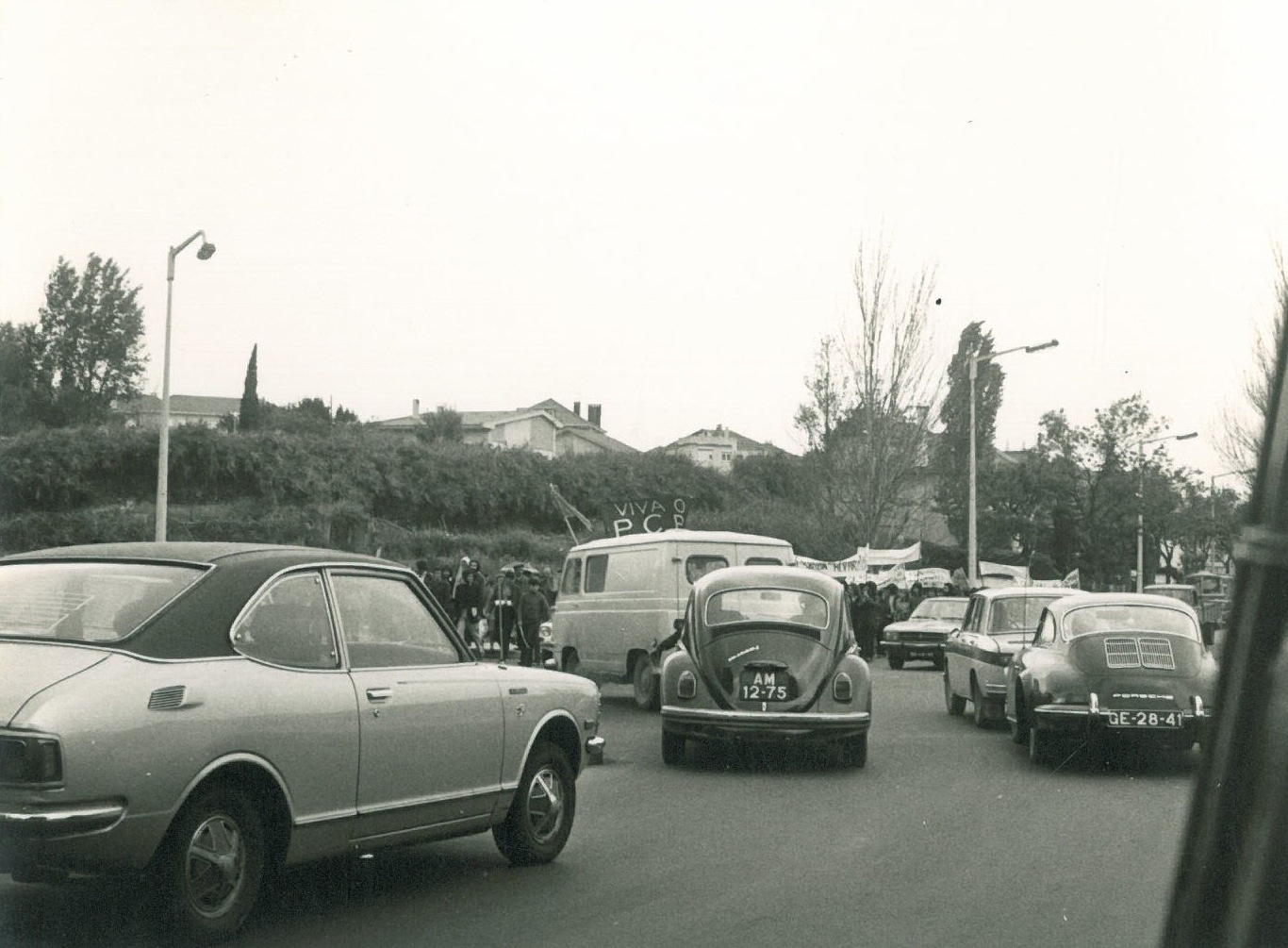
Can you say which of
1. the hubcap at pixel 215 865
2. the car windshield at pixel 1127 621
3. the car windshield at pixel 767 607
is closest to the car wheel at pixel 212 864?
the hubcap at pixel 215 865

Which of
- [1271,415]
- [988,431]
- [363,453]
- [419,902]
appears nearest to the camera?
[1271,415]

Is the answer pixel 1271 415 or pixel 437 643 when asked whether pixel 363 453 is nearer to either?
pixel 437 643

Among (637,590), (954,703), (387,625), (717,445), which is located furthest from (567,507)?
(717,445)

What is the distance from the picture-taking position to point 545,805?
8.13 m

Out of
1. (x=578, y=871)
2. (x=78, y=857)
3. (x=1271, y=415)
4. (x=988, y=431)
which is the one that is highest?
(x=988, y=431)

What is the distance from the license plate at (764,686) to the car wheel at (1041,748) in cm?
226

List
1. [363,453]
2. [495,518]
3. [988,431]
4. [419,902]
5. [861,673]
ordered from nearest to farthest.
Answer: [419,902] < [861,673] < [363,453] < [495,518] < [988,431]

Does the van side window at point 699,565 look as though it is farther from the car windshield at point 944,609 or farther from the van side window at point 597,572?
the car windshield at point 944,609

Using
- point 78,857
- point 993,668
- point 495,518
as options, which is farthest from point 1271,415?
point 495,518

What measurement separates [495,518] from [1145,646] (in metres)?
50.4

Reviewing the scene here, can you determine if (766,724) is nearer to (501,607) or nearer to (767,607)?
(767,607)

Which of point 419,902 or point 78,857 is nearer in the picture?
point 78,857

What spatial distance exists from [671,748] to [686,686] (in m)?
0.59

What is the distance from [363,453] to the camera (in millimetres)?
56906
